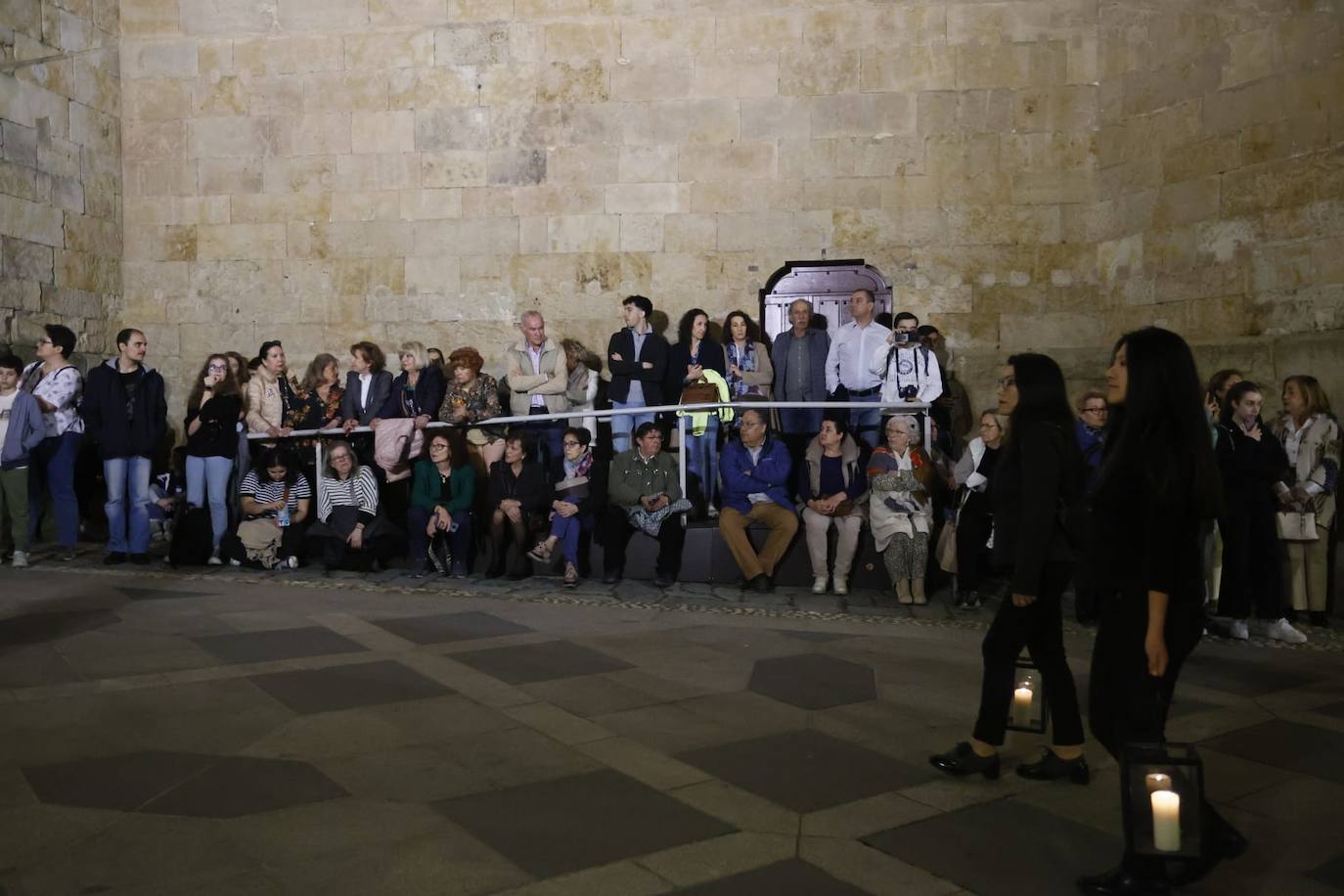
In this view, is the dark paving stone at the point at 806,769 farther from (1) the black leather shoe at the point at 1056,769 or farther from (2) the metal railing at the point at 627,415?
(2) the metal railing at the point at 627,415

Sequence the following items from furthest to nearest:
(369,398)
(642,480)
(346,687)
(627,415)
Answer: (369,398) → (627,415) → (642,480) → (346,687)

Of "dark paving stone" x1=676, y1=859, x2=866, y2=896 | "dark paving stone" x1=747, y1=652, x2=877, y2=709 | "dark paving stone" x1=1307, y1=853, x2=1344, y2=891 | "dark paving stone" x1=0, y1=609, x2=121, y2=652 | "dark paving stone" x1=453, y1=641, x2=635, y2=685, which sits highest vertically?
"dark paving stone" x1=0, y1=609, x2=121, y2=652

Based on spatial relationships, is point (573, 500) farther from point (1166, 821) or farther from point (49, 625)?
point (1166, 821)

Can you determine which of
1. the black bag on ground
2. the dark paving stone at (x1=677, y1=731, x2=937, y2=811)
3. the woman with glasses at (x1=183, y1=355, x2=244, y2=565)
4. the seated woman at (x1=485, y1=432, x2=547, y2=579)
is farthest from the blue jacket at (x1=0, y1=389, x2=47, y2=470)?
the dark paving stone at (x1=677, y1=731, x2=937, y2=811)

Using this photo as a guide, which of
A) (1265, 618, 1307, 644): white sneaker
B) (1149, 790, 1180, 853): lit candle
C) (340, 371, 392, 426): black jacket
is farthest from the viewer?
(340, 371, 392, 426): black jacket

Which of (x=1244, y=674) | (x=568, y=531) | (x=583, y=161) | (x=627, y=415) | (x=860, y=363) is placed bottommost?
(x=1244, y=674)

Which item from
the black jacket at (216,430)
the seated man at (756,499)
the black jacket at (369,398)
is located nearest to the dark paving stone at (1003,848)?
the seated man at (756,499)

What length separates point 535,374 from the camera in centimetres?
967

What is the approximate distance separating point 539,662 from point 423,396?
14.1 feet

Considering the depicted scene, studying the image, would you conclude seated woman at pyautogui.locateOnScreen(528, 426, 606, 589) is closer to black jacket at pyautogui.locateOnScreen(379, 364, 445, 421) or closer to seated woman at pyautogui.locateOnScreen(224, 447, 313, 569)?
black jacket at pyautogui.locateOnScreen(379, 364, 445, 421)

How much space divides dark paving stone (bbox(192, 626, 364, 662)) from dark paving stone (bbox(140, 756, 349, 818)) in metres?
1.65

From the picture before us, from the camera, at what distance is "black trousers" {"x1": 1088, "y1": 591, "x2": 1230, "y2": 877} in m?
3.30

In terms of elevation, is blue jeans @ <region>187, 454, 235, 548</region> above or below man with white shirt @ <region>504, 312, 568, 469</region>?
below

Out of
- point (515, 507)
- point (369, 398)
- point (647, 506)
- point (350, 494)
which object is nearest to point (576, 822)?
point (647, 506)
